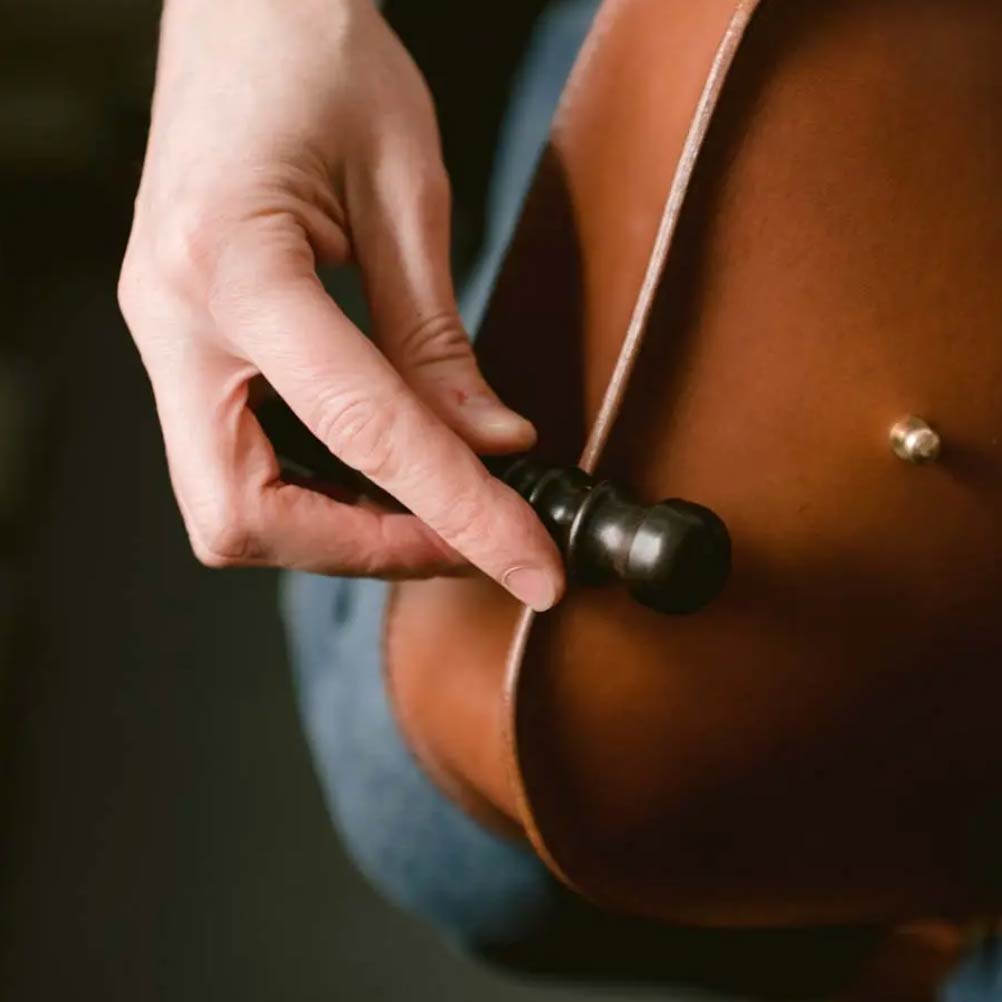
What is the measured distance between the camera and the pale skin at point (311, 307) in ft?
1.24

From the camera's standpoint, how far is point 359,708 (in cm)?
60

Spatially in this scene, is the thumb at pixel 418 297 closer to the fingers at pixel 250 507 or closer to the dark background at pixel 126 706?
the fingers at pixel 250 507

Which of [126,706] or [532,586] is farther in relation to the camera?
[126,706]

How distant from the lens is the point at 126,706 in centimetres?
112

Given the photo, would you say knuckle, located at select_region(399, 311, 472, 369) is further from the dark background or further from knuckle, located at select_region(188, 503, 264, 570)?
the dark background

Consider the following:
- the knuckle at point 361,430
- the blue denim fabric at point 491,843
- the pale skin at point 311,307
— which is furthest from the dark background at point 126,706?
the knuckle at point 361,430

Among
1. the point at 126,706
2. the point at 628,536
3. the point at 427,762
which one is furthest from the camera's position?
the point at 126,706

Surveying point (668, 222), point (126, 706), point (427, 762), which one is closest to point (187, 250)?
point (668, 222)

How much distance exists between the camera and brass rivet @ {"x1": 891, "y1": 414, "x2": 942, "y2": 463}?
0.39 metres

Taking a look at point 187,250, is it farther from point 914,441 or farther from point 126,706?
point 126,706

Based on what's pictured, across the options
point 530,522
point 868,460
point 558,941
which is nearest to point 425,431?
point 530,522

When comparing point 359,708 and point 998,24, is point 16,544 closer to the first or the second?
point 359,708

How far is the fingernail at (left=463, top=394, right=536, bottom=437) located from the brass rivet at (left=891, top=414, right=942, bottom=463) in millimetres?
120

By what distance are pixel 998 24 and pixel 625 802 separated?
0.29 meters
